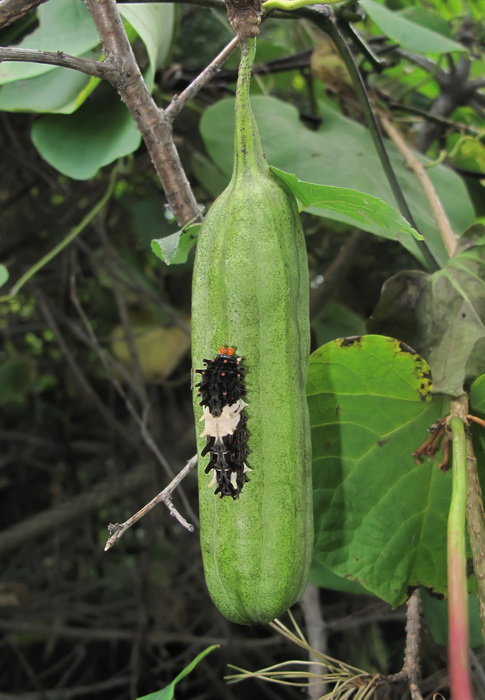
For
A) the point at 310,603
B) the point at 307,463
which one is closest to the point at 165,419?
the point at 310,603

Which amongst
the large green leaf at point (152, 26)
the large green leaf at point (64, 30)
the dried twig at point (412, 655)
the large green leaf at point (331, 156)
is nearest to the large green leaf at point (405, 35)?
the large green leaf at point (331, 156)

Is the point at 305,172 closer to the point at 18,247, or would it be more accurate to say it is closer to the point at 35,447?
the point at 18,247

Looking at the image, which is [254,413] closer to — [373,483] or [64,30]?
[373,483]

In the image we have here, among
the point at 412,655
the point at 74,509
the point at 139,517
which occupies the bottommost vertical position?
the point at 74,509

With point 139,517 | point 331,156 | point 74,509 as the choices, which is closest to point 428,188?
point 331,156

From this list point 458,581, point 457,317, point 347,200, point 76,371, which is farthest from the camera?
point 76,371
